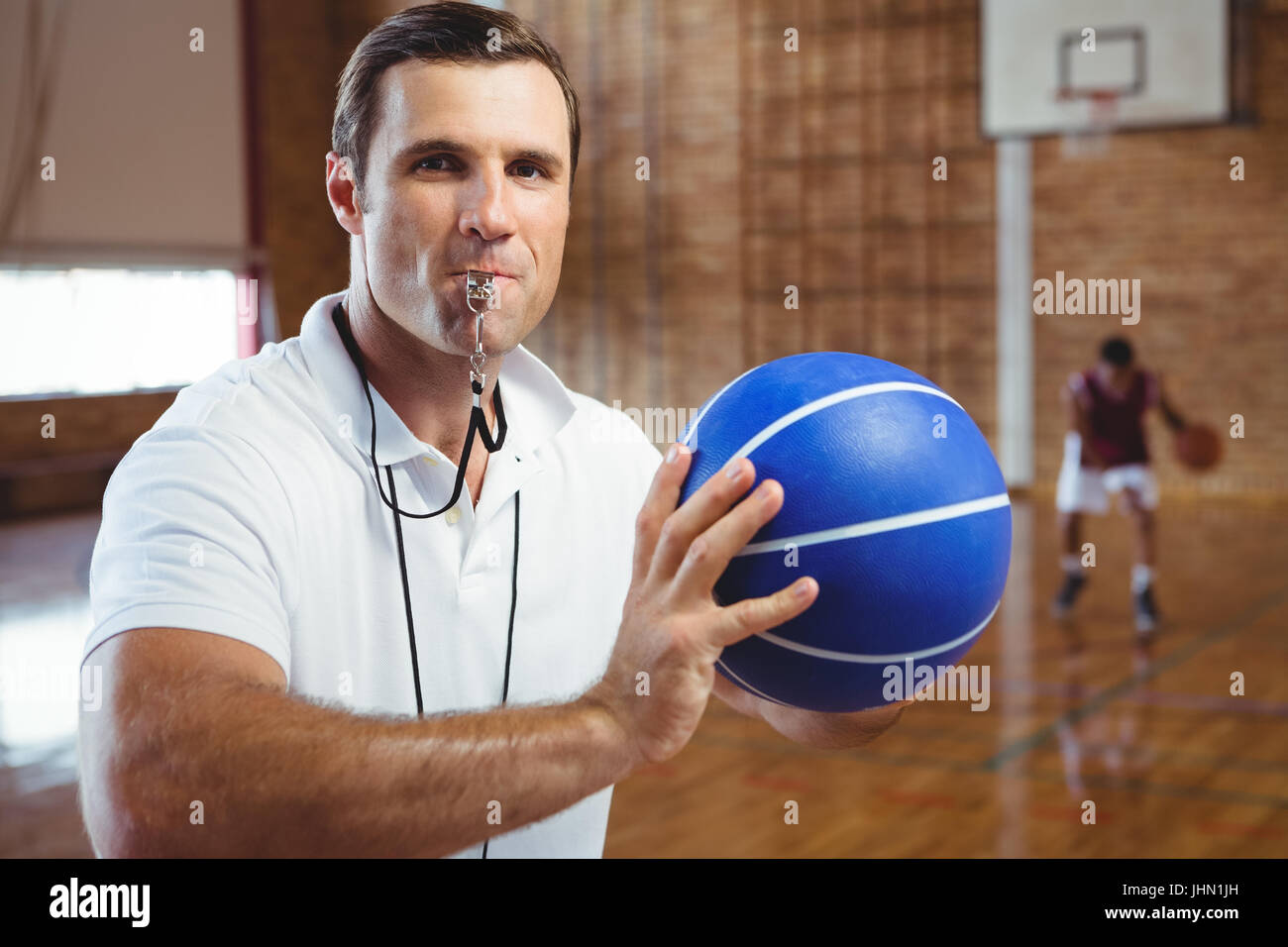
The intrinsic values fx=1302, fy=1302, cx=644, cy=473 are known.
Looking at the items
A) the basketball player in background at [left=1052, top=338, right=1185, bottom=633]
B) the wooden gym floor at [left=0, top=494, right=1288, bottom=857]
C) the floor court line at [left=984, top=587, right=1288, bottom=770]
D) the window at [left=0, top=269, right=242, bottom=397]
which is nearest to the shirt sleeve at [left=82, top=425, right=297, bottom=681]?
the wooden gym floor at [left=0, top=494, right=1288, bottom=857]

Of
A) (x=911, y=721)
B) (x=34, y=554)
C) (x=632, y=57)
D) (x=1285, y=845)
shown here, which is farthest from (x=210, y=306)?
(x=1285, y=845)

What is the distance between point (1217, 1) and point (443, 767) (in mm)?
9535

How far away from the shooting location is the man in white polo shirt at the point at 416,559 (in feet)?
3.63

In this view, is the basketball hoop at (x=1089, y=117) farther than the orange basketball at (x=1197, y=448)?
Yes

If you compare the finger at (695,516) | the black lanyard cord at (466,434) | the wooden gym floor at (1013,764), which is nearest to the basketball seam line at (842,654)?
the finger at (695,516)

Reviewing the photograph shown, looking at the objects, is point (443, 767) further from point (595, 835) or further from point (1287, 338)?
point (1287, 338)

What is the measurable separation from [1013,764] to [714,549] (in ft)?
11.5

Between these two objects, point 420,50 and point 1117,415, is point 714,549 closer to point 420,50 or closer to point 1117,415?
point 420,50

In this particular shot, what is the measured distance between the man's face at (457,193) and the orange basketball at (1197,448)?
6.82m

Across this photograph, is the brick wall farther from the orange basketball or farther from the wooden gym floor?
the wooden gym floor

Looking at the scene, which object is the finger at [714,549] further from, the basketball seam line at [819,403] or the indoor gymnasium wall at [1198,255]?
the indoor gymnasium wall at [1198,255]

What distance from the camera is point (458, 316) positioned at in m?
1.36

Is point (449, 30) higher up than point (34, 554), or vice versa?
point (449, 30)

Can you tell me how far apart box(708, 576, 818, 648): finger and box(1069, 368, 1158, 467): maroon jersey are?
5.76 meters
